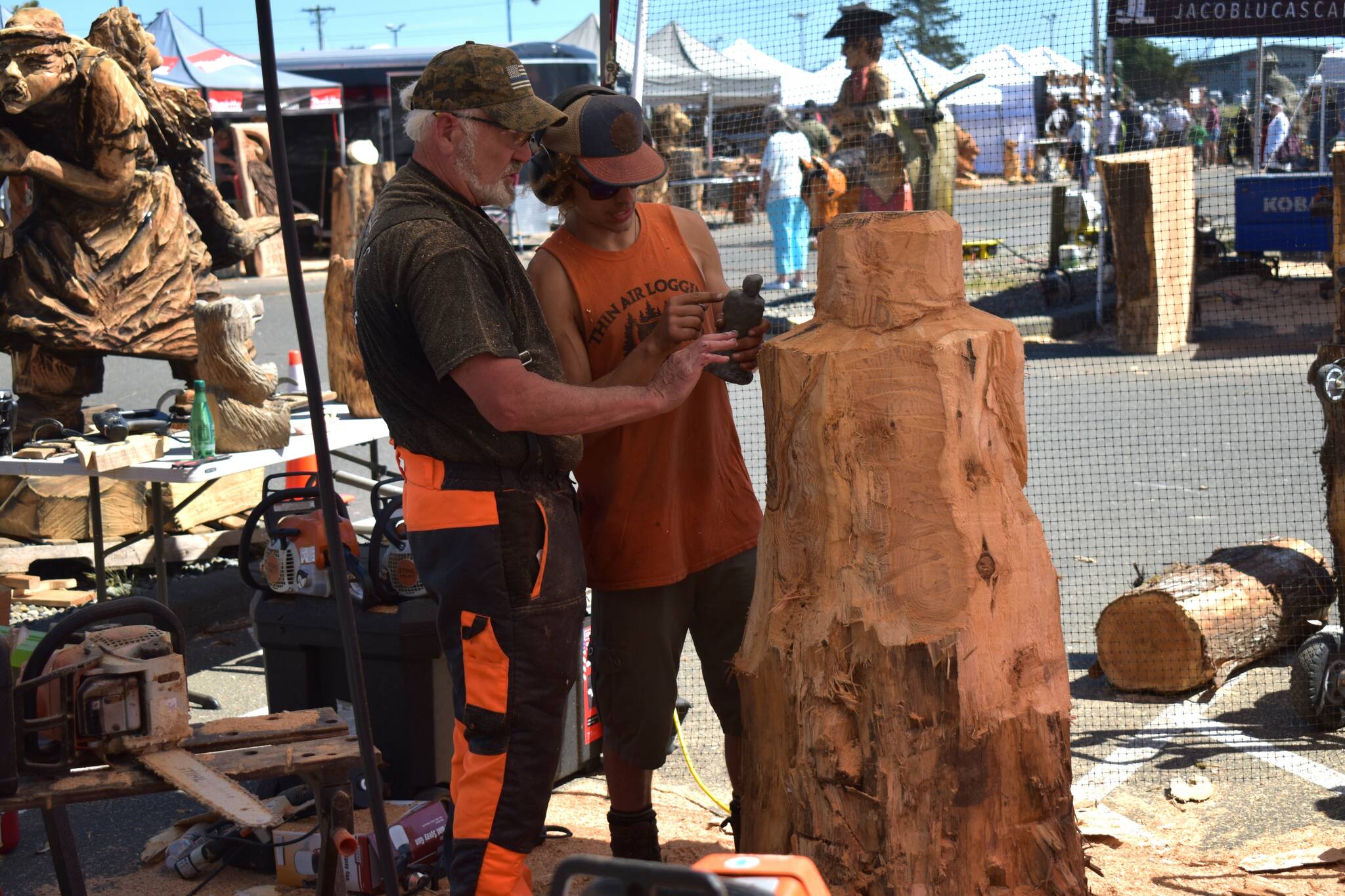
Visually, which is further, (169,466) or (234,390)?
(234,390)

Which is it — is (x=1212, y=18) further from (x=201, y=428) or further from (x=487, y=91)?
(x=487, y=91)

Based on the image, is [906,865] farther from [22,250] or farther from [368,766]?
[22,250]

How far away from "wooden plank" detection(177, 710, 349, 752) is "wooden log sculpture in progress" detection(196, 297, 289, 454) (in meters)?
1.99

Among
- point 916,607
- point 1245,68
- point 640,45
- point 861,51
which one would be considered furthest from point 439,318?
point 1245,68

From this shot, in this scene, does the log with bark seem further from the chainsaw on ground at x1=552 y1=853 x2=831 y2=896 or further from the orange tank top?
the chainsaw on ground at x1=552 y1=853 x2=831 y2=896

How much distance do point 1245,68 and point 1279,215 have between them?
164 centimetres

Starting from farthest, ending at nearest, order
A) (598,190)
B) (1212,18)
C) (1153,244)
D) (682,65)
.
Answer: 1. (682,65)
2. (1153,244)
3. (1212,18)
4. (598,190)

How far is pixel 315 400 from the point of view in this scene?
180 centimetres

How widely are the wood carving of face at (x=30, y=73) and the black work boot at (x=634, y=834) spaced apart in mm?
3461

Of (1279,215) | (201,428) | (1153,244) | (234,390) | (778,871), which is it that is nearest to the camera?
(778,871)

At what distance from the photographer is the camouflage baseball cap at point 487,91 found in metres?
2.25

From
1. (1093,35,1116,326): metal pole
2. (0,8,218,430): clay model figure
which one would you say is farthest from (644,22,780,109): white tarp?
(1093,35,1116,326): metal pole

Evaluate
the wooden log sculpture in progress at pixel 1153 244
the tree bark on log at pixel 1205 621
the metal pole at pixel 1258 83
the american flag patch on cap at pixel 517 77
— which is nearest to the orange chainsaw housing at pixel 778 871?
the american flag patch on cap at pixel 517 77

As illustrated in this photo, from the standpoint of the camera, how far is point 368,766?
192cm
